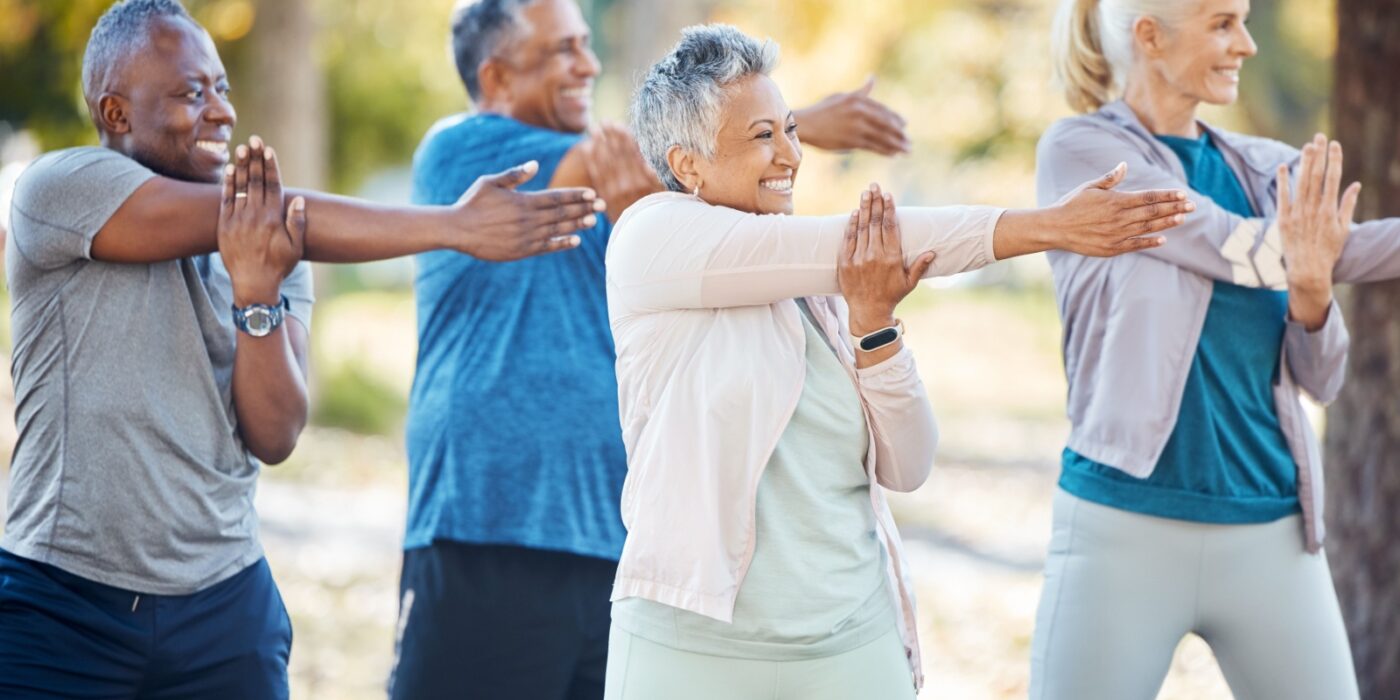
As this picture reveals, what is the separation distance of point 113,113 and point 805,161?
768cm

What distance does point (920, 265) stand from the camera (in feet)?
7.70

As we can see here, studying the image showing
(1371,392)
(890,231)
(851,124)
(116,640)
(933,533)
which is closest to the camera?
(890,231)

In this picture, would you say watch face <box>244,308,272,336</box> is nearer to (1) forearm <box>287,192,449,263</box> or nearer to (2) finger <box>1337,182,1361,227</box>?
(1) forearm <box>287,192,449,263</box>

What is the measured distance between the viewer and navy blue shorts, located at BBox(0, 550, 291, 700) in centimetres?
256

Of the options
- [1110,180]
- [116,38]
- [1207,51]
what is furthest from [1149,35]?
[116,38]

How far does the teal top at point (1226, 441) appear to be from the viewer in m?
3.04

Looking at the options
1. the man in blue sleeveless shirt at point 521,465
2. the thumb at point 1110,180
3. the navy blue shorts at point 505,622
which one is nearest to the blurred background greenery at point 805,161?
the man in blue sleeveless shirt at point 521,465

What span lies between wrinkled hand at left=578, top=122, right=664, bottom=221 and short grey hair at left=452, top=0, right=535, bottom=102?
578 millimetres

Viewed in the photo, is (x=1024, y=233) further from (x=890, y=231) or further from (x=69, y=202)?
(x=69, y=202)

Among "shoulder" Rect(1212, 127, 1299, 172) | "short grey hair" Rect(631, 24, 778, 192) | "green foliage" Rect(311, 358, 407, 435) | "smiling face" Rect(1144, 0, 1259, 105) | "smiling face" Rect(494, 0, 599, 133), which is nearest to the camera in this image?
"short grey hair" Rect(631, 24, 778, 192)

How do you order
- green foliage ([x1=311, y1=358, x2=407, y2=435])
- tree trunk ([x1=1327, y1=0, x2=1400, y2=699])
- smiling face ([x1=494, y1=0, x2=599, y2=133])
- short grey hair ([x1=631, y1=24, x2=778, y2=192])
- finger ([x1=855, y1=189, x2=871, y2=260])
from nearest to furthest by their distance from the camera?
finger ([x1=855, y1=189, x2=871, y2=260]) → short grey hair ([x1=631, y1=24, x2=778, y2=192]) → smiling face ([x1=494, y1=0, x2=599, y2=133]) → tree trunk ([x1=1327, y1=0, x2=1400, y2=699]) → green foliage ([x1=311, y1=358, x2=407, y2=435])

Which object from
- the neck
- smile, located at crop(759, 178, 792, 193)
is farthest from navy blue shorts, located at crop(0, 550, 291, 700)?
the neck

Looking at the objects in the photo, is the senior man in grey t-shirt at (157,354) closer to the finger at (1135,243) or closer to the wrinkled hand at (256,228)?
the wrinkled hand at (256,228)

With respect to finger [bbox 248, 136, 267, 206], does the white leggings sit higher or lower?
lower
